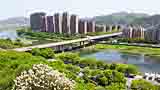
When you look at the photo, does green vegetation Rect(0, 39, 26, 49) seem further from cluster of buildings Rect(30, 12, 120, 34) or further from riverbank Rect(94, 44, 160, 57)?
cluster of buildings Rect(30, 12, 120, 34)

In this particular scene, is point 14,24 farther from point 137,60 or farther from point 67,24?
point 137,60

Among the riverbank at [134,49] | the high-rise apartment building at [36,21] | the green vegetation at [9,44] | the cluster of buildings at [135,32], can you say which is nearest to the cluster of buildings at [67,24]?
the high-rise apartment building at [36,21]

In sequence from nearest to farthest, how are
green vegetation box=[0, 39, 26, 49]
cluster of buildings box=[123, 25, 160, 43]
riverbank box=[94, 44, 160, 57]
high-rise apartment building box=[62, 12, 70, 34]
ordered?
riverbank box=[94, 44, 160, 57] < green vegetation box=[0, 39, 26, 49] < cluster of buildings box=[123, 25, 160, 43] < high-rise apartment building box=[62, 12, 70, 34]

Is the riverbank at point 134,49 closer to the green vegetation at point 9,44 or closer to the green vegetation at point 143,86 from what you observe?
the green vegetation at point 9,44

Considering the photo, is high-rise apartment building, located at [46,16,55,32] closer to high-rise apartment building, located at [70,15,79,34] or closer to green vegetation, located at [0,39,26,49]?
high-rise apartment building, located at [70,15,79,34]

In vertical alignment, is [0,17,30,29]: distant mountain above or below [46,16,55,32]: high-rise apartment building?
below

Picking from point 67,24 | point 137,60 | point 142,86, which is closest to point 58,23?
point 67,24

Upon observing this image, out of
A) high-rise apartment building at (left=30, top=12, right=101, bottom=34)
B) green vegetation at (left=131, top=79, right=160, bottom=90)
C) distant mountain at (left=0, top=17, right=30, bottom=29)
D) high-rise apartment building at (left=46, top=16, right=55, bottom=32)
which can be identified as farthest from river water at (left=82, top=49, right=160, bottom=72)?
distant mountain at (left=0, top=17, right=30, bottom=29)

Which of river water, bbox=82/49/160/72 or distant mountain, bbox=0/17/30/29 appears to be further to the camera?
distant mountain, bbox=0/17/30/29

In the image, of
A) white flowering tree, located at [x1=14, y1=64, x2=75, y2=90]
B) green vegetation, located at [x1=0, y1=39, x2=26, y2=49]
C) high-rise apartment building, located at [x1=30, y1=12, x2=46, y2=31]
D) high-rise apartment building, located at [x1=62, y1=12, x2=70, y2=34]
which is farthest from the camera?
high-rise apartment building, located at [x1=30, y1=12, x2=46, y2=31]

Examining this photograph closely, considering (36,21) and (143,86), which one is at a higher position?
(143,86)

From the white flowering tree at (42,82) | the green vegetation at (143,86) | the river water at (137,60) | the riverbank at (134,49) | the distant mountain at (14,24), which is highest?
the white flowering tree at (42,82)

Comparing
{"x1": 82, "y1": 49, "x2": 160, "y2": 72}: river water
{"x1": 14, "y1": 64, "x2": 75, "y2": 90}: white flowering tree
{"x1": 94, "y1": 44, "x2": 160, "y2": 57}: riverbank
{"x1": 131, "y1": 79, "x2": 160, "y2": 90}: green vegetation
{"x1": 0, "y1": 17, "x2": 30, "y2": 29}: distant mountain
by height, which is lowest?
{"x1": 0, "y1": 17, "x2": 30, "y2": 29}: distant mountain

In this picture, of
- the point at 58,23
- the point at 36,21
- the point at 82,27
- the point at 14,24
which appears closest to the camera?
the point at 58,23
